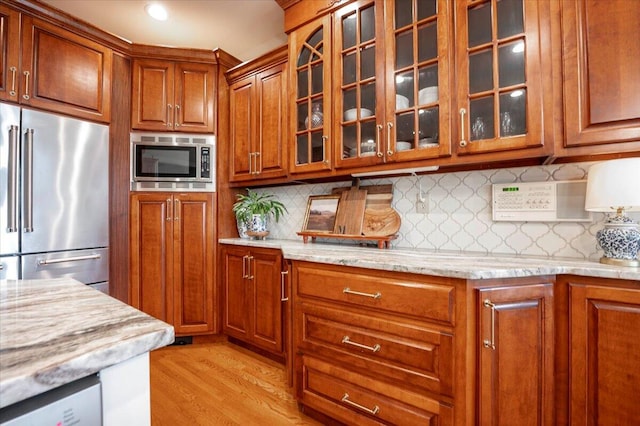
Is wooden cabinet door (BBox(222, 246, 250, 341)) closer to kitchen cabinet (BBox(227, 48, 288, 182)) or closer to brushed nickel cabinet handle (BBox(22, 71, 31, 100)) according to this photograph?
kitchen cabinet (BBox(227, 48, 288, 182))

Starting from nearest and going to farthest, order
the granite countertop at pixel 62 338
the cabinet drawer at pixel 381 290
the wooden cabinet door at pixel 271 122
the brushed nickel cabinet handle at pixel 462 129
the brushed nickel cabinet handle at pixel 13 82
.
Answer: the granite countertop at pixel 62 338
the cabinet drawer at pixel 381 290
the brushed nickel cabinet handle at pixel 462 129
the brushed nickel cabinet handle at pixel 13 82
the wooden cabinet door at pixel 271 122

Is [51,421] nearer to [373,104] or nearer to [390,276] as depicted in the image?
[390,276]

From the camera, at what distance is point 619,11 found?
1.27 m

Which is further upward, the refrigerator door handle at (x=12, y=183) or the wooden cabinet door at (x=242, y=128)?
the wooden cabinet door at (x=242, y=128)

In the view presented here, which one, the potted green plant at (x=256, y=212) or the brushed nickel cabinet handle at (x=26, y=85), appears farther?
the potted green plant at (x=256, y=212)

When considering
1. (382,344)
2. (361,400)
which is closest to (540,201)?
(382,344)

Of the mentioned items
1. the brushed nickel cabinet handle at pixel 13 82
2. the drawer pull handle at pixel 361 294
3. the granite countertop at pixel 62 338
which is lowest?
the drawer pull handle at pixel 361 294

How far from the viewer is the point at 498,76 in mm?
1469

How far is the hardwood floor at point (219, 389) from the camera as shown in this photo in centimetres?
169

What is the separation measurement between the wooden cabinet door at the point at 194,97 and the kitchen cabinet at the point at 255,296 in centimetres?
115

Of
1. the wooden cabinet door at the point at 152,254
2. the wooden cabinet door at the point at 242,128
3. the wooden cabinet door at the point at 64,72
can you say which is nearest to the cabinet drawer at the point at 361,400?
the wooden cabinet door at the point at 152,254

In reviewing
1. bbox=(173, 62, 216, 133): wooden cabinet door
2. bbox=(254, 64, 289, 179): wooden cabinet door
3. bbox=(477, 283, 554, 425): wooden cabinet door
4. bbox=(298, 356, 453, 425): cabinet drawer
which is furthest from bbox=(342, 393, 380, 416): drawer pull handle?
bbox=(173, 62, 216, 133): wooden cabinet door

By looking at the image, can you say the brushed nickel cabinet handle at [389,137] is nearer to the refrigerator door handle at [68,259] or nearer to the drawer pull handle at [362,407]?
the drawer pull handle at [362,407]

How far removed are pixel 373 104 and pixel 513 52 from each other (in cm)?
73
